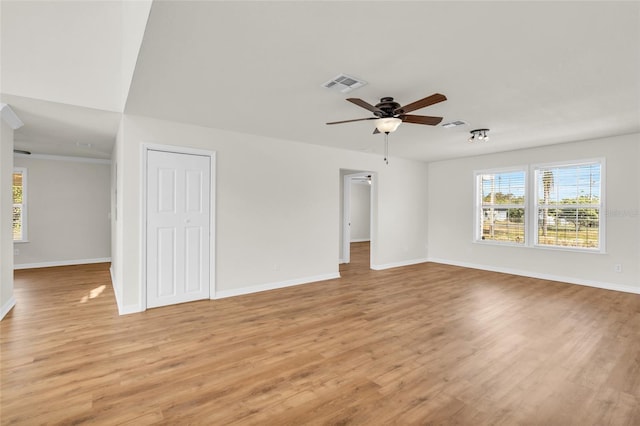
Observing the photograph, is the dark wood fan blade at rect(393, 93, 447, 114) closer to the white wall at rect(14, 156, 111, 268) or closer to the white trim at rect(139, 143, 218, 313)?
the white trim at rect(139, 143, 218, 313)

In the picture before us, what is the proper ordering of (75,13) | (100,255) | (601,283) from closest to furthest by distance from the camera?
(75,13) → (601,283) → (100,255)

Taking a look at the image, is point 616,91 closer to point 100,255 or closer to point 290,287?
point 290,287

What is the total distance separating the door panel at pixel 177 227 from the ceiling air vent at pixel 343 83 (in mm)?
2386

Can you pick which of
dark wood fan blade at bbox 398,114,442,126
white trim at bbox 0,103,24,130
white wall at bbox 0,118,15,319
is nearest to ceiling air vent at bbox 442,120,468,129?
dark wood fan blade at bbox 398,114,442,126

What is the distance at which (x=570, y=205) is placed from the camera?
561 cm

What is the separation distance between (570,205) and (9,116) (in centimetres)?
856

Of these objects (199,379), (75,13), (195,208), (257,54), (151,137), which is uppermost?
(75,13)

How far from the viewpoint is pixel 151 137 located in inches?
160

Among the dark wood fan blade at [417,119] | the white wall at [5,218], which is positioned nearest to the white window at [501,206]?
the dark wood fan blade at [417,119]

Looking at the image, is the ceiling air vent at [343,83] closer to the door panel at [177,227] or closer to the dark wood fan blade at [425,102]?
the dark wood fan blade at [425,102]

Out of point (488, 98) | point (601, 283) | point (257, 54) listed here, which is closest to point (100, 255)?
point (257, 54)

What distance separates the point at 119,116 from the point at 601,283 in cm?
786

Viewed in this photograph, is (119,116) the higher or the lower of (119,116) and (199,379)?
the higher

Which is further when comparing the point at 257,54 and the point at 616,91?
the point at 616,91
